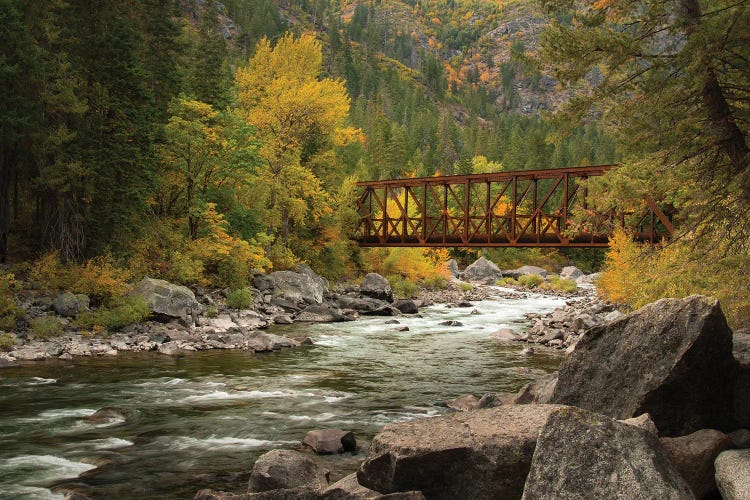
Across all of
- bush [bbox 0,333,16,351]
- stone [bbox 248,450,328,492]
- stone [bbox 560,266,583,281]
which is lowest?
stone [bbox 560,266,583,281]

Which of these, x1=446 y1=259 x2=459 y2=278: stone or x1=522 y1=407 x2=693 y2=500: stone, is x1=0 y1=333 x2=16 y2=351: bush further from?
x1=446 y1=259 x2=459 y2=278: stone

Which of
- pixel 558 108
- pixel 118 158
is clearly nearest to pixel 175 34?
pixel 118 158

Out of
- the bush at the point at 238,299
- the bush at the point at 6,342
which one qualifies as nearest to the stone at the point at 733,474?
the bush at the point at 6,342

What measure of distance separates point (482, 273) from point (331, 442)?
54696 mm

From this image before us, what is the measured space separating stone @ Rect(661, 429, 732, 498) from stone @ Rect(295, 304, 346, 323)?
871 inches

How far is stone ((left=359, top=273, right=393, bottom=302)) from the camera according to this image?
37281mm

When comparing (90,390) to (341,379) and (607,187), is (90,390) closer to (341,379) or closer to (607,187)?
(341,379)

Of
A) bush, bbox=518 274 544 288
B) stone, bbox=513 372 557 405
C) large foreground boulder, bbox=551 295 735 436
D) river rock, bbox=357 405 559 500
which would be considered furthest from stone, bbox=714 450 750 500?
bush, bbox=518 274 544 288

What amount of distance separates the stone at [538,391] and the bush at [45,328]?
576 inches

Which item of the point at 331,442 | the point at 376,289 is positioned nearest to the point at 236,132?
the point at 376,289

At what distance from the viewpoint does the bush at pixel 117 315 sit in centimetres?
2039

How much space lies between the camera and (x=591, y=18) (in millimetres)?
10188

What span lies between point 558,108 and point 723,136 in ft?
8.89

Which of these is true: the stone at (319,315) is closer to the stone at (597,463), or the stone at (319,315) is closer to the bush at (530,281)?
the stone at (597,463)
